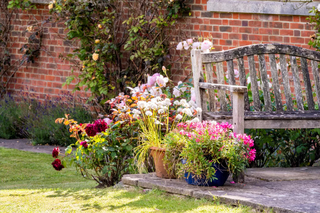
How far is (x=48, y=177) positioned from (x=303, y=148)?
2658 mm

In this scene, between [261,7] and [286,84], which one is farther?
[261,7]

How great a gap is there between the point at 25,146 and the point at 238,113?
4.16 m

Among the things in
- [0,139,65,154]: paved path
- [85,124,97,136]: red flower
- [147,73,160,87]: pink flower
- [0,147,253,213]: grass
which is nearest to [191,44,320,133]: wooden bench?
[147,73,160,87]: pink flower

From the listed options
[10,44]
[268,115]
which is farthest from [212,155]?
[10,44]

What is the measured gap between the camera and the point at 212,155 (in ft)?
11.6

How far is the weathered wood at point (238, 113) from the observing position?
3.73 meters

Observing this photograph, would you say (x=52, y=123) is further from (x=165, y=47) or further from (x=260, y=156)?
(x=260, y=156)

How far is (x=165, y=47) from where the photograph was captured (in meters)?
6.79

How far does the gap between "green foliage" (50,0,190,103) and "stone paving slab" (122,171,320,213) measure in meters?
3.02

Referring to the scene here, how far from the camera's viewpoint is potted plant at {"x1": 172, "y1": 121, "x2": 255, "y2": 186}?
11.5ft

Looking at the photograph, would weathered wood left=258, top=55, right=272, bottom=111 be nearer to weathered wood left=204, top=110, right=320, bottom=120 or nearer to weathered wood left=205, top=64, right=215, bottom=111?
weathered wood left=204, top=110, right=320, bottom=120

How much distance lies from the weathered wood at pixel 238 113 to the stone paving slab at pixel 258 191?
425 mm

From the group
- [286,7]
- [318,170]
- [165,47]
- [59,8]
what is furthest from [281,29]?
[59,8]

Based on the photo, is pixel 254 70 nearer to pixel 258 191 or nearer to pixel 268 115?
pixel 268 115
